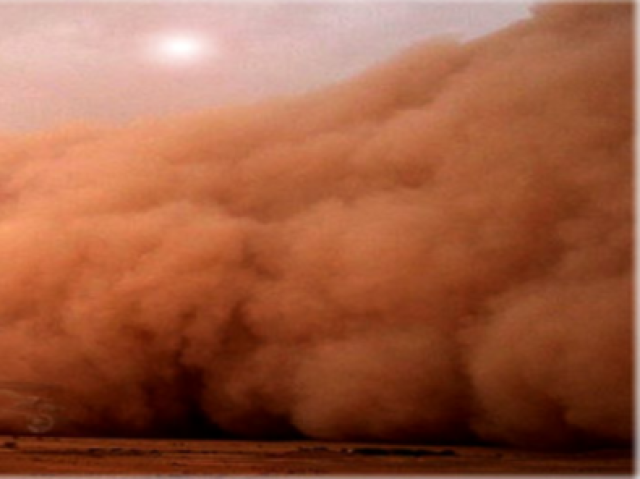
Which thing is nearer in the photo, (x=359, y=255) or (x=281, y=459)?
(x=281, y=459)

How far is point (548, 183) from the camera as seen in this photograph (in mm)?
4512

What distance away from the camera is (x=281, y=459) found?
419 cm

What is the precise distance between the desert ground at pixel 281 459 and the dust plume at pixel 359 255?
4.6 inches

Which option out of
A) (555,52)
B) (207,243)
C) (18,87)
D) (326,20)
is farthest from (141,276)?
(555,52)

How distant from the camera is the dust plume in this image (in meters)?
4.23

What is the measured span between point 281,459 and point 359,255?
1.05 meters

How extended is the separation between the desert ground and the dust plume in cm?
12

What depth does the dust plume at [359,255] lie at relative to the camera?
4.23 metres

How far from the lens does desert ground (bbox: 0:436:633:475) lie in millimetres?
3906

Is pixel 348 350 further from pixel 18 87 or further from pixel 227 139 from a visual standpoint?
pixel 18 87

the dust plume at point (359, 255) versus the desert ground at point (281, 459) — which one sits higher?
the dust plume at point (359, 255)

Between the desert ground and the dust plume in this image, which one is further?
the dust plume

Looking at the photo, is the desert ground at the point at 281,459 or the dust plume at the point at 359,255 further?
the dust plume at the point at 359,255

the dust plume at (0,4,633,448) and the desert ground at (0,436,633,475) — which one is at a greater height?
the dust plume at (0,4,633,448)
